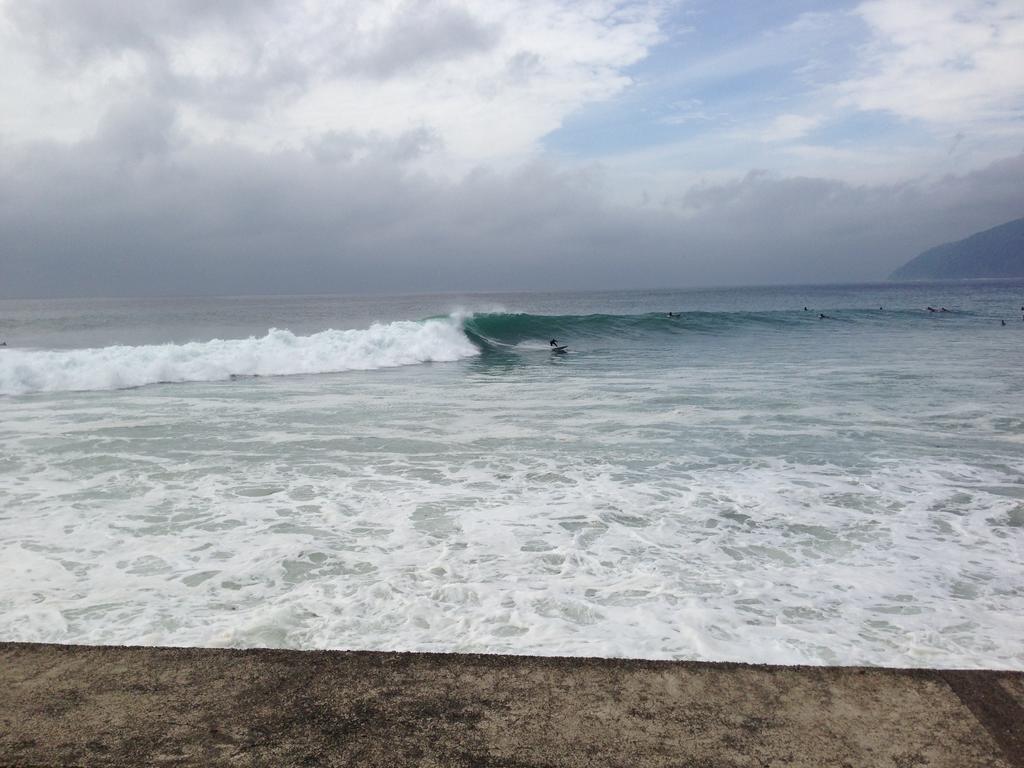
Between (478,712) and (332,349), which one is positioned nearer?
(478,712)

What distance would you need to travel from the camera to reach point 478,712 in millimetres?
1940

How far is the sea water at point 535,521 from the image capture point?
11.5 feet

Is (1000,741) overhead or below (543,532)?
overhead

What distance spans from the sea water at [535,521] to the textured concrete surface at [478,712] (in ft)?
3.71

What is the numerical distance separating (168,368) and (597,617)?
50.5 ft

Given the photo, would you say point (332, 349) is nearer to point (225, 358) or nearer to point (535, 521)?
point (225, 358)

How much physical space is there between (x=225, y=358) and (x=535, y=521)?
48.0 feet

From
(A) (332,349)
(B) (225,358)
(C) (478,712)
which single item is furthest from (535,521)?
(A) (332,349)

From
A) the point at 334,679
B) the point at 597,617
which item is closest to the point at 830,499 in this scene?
the point at 597,617

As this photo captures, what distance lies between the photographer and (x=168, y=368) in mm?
16250

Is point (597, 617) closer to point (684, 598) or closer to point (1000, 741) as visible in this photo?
point (684, 598)

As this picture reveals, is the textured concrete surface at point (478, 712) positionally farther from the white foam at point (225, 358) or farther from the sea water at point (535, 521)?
the white foam at point (225, 358)

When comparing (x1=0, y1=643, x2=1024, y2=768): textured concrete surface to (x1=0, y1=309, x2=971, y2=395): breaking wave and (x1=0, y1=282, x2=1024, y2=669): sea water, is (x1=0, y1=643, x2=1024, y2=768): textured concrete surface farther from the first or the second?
(x1=0, y1=309, x2=971, y2=395): breaking wave

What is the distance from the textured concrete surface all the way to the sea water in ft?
3.71
